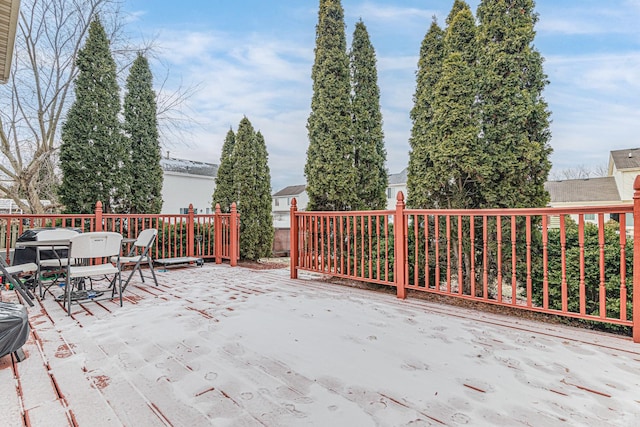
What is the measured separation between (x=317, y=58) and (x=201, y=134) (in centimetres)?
674

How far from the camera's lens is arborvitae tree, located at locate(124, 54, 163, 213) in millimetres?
7262

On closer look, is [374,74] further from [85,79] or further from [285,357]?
[85,79]

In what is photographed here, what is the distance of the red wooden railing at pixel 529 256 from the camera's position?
2385mm

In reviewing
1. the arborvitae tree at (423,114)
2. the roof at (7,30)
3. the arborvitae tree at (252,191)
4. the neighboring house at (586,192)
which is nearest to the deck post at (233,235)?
the arborvitae tree at (252,191)

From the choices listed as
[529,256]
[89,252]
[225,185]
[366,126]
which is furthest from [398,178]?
[89,252]

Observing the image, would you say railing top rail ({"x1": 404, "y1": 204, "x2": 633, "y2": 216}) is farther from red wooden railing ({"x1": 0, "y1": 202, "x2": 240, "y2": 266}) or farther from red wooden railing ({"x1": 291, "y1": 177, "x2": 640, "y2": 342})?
red wooden railing ({"x1": 0, "y1": 202, "x2": 240, "y2": 266})

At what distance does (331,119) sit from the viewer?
530cm

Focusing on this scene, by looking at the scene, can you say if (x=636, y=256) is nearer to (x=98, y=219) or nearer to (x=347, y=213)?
(x=347, y=213)

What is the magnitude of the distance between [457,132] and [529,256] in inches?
68.4

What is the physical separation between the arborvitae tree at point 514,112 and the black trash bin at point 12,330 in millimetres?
4427

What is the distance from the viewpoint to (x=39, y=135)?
8.53m

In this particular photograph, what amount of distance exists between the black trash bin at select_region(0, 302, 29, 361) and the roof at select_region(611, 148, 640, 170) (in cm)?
1749

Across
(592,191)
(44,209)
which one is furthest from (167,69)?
(592,191)

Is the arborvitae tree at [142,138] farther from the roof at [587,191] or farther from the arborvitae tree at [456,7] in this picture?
the roof at [587,191]
